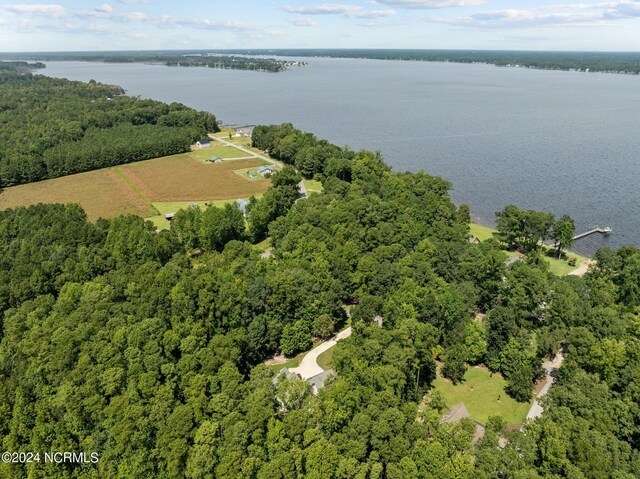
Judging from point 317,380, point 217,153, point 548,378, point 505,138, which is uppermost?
point 505,138

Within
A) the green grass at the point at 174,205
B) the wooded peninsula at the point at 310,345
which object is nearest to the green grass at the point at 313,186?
the green grass at the point at 174,205

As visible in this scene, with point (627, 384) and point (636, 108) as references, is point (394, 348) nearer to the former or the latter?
point (627, 384)

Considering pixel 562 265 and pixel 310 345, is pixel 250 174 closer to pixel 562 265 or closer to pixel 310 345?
pixel 310 345

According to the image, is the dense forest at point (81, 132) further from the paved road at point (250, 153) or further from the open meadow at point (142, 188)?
the paved road at point (250, 153)

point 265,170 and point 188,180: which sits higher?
point 265,170

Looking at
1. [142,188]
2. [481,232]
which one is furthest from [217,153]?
[481,232]

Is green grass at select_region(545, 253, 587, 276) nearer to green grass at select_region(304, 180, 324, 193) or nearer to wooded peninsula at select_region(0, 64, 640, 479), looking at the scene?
wooded peninsula at select_region(0, 64, 640, 479)
